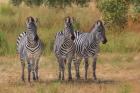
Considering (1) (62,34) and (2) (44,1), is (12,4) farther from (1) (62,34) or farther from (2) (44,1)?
(1) (62,34)

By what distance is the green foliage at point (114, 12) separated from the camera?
65.0 ft

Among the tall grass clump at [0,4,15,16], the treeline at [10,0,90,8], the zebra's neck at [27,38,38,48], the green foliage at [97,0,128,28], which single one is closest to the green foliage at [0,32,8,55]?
the green foliage at [97,0,128,28]

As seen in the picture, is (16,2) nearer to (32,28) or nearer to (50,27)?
(50,27)

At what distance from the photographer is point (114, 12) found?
20.2 metres

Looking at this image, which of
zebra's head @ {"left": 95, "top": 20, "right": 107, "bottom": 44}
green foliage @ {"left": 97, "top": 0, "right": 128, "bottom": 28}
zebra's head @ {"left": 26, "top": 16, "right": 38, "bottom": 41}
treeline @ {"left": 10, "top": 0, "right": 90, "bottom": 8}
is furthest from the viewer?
treeline @ {"left": 10, "top": 0, "right": 90, "bottom": 8}

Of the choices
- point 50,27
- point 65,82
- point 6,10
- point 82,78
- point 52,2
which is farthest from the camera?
point 52,2

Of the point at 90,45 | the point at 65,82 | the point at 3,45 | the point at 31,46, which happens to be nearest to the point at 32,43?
the point at 31,46

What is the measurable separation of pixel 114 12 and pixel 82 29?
4.89 feet

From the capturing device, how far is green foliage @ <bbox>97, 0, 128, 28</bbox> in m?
19.8

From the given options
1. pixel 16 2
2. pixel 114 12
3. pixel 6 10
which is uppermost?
pixel 16 2

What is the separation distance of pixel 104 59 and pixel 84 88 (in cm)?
474

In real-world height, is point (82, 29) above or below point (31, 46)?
above

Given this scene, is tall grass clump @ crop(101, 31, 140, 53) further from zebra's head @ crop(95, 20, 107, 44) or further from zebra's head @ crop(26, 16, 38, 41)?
zebra's head @ crop(26, 16, 38, 41)

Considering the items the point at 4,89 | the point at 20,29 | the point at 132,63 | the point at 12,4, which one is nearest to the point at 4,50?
the point at 20,29
